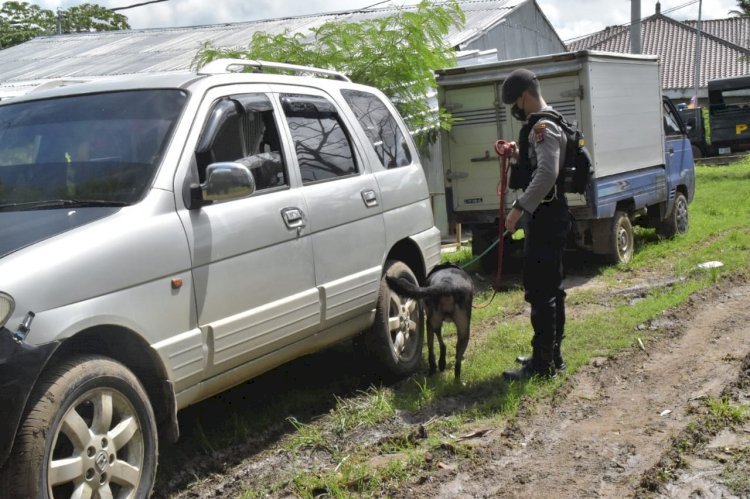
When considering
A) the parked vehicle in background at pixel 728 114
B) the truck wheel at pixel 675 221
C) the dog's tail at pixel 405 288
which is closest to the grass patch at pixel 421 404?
the dog's tail at pixel 405 288

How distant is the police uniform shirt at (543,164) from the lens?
595 centimetres

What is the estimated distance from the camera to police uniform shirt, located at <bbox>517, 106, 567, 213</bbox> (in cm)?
595

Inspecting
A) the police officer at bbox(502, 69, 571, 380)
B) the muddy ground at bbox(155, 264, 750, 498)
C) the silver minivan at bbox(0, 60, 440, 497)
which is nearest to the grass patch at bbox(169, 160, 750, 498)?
the muddy ground at bbox(155, 264, 750, 498)

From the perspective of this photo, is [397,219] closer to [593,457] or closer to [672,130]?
[593,457]

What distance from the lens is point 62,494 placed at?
3699 millimetres

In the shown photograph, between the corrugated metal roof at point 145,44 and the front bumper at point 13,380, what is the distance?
1605 centimetres

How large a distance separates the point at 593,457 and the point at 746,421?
97cm

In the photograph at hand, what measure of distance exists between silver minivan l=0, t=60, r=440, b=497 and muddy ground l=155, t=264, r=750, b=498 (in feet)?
1.76

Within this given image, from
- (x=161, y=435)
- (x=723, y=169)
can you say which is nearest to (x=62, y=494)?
(x=161, y=435)

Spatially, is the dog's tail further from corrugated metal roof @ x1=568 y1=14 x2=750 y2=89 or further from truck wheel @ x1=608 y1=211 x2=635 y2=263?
corrugated metal roof @ x1=568 y1=14 x2=750 y2=89

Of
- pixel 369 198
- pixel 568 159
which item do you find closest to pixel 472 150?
pixel 568 159

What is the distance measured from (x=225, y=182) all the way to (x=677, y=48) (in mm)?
58776

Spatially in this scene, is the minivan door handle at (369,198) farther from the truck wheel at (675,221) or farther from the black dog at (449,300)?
the truck wheel at (675,221)

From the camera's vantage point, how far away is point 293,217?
203 inches
